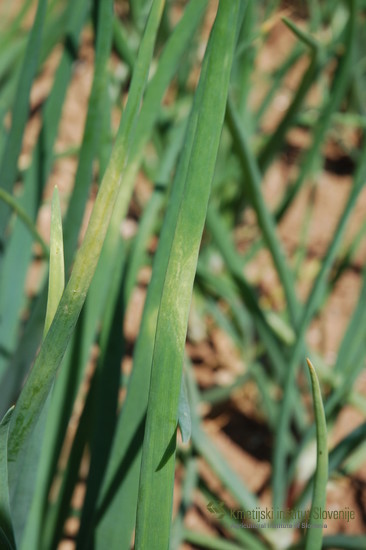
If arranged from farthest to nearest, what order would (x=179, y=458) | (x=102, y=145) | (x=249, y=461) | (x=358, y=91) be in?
(x=358, y=91) < (x=249, y=461) < (x=179, y=458) < (x=102, y=145)

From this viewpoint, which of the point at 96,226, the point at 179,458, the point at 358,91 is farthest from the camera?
the point at 358,91

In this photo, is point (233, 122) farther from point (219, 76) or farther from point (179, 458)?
point (179, 458)

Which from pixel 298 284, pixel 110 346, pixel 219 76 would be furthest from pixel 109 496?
pixel 298 284

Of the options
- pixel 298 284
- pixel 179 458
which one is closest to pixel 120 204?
pixel 179 458

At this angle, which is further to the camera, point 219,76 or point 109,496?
point 109,496

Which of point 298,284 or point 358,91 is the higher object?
point 358,91

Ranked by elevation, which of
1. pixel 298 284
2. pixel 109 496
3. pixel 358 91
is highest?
pixel 358 91

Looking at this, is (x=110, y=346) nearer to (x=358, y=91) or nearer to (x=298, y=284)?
(x=298, y=284)
